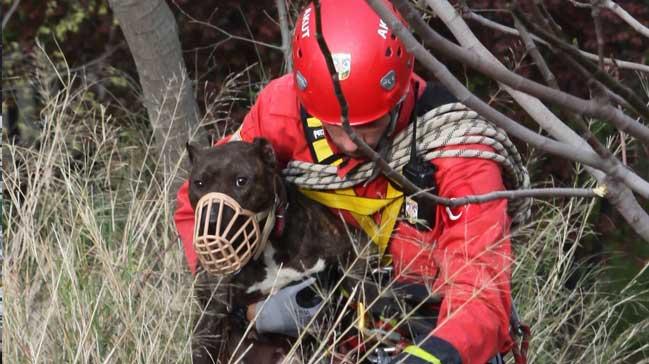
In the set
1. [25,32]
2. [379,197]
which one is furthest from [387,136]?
[25,32]

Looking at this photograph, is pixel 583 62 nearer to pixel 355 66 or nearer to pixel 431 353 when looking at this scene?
pixel 431 353

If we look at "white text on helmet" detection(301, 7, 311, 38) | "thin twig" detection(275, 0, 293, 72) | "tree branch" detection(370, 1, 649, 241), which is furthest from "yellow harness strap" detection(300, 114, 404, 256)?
"thin twig" detection(275, 0, 293, 72)

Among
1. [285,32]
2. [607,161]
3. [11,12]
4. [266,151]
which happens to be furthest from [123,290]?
[11,12]

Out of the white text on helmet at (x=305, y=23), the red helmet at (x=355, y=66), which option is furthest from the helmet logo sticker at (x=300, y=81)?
the white text on helmet at (x=305, y=23)

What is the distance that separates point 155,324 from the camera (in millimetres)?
4398

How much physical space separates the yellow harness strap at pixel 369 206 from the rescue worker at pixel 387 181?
3 centimetres

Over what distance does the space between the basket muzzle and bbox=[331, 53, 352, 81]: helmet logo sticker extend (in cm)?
49

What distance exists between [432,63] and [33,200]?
324cm

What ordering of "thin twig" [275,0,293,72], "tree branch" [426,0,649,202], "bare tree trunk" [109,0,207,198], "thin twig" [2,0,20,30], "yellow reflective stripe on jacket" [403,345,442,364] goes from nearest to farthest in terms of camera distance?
"tree branch" [426,0,649,202] → "yellow reflective stripe on jacket" [403,345,442,364] → "bare tree trunk" [109,0,207,198] → "thin twig" [275,0,293,72] → "thin twig" [2,0,20,30]

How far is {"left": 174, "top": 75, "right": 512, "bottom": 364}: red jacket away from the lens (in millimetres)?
3439

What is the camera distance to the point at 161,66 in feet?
18.9

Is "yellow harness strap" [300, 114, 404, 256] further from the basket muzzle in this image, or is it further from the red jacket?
the basket muzzle

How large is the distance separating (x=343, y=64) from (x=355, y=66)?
36mm

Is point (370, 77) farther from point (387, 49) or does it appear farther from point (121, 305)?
point (121, 305)
